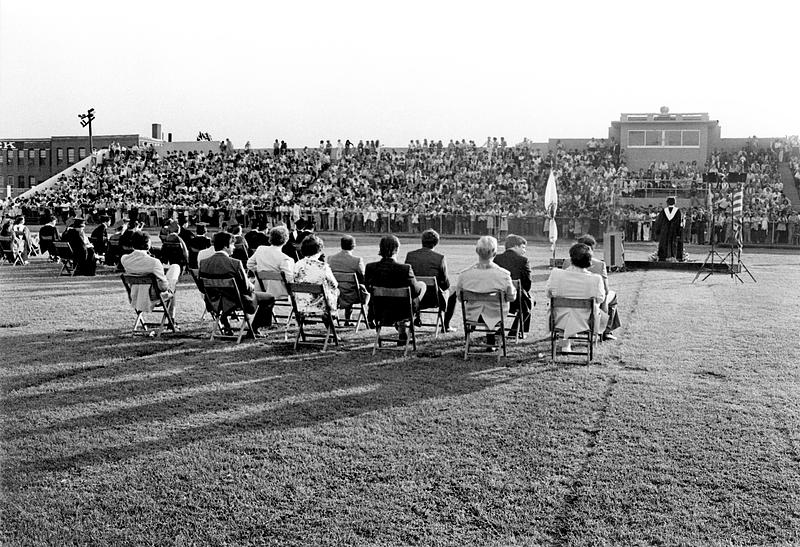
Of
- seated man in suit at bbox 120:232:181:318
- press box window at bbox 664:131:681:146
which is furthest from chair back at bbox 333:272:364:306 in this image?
press box window at bbox 664:131:681:146

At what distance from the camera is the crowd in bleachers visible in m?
32.6

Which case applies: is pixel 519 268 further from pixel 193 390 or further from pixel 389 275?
pixel 193 390

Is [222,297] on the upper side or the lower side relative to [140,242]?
lower

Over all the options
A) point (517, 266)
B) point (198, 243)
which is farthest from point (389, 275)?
point (198, 243)

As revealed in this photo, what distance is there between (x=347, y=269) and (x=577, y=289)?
9.56 ft

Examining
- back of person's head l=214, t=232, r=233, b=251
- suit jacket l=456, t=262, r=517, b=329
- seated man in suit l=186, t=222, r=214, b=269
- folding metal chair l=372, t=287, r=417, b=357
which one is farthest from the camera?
seated man in suit l=186, t=222, r=214, b=269

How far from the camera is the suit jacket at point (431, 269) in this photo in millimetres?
9734

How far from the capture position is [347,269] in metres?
9.96

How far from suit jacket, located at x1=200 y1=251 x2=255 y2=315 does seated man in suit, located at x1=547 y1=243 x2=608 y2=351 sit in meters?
3.53

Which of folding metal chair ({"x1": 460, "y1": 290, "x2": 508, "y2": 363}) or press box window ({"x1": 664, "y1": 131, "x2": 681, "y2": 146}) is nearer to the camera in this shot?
folding metal chair ({"x1": 460, "y1": 290, "x2": 508, "y2": 363})

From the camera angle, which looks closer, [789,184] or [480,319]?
[480,319]

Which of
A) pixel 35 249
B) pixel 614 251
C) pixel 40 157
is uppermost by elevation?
pixel 40 157

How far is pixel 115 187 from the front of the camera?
4197 cm

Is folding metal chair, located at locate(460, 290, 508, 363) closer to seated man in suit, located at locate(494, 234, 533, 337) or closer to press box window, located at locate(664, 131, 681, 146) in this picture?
seated man in suit, located at locate(494, 234, 533, 337)
